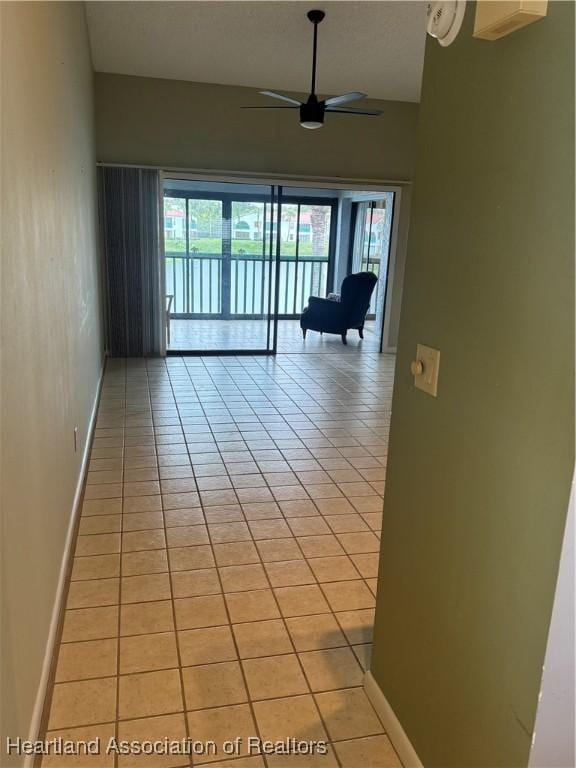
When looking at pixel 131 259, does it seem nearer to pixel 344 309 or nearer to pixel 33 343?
pixel 344 309

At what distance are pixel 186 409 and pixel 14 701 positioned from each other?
11.2 feet

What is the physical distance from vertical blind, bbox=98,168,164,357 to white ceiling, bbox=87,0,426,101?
1113 mm

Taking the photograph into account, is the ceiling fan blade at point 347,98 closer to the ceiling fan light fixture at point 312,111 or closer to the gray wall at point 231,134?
the ceiling fan light fixture at point 312,111

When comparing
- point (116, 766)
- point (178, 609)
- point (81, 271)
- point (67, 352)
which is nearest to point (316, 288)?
point (81, 271)

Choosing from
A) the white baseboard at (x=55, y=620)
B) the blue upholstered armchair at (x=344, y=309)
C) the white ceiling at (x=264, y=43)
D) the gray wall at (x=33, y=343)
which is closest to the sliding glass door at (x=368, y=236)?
the blue upholstered armchair at (x=344, y=309)

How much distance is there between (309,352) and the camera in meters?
7.20

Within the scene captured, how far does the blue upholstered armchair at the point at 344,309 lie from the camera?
7.20 meters

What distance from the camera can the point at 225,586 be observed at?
2385 millimetres

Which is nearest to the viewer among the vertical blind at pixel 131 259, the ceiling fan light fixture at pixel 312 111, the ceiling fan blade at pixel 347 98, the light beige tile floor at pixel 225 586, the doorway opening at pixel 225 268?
the light beige tile floor at pixel 225 586

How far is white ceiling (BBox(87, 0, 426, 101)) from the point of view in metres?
4.21

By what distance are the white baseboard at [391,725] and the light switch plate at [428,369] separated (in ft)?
3.22

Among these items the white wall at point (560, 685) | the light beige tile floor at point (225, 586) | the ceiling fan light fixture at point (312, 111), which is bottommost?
the light beige tile floor at point (225, 586)

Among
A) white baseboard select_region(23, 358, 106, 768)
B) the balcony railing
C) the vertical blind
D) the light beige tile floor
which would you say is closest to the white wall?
the light beige tile floor

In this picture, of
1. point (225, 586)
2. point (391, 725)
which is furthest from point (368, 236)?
point (391, 725)
